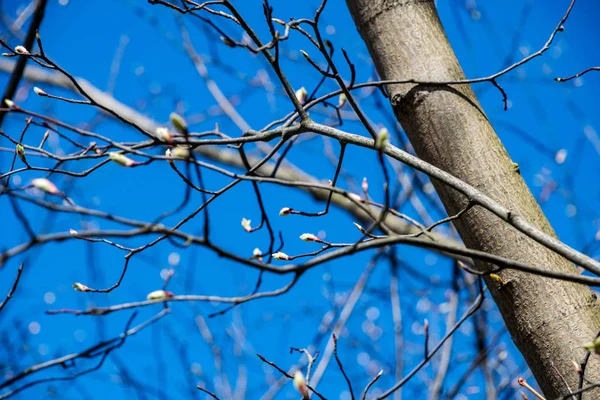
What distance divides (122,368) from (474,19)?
2.99m

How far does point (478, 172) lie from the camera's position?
122 centimetres

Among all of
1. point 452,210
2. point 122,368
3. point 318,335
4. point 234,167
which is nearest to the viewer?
point 452,210

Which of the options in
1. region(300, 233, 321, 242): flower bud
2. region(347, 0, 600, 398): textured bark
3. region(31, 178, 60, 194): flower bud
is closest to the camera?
region(31, 178, 60, 194): flower bud

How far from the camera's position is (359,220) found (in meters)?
3.79

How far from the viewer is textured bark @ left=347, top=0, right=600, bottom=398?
111cm

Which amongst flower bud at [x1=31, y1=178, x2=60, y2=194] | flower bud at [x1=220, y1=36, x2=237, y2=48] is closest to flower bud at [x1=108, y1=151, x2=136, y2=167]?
flower bud at [x1=31, y1=178, x2=60, y2=194]

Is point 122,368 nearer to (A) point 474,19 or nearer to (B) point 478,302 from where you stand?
(B) point 478,302

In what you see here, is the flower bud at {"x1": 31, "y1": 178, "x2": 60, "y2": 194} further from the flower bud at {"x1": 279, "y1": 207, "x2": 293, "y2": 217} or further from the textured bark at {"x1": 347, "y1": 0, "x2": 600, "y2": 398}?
the textured bark at {"x1": 347, "y1": 0, "x2": 600, "y2": 398}

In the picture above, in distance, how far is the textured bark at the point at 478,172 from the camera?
1.11m

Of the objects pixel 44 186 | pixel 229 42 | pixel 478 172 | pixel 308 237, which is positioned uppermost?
pixel 229 42

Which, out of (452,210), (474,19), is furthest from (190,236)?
(474,19)

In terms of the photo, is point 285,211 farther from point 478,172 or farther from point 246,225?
point 478,172

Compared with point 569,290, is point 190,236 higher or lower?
lower

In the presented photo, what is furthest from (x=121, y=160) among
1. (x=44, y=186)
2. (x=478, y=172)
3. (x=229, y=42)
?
(x=478, y=172)
